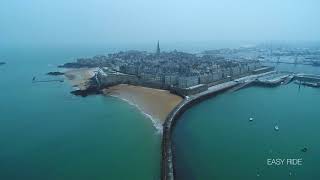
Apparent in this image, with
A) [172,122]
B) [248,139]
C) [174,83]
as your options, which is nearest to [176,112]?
[172,122]

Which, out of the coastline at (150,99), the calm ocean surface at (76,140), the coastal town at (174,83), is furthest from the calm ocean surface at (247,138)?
the calm ocean surface at (76,140)

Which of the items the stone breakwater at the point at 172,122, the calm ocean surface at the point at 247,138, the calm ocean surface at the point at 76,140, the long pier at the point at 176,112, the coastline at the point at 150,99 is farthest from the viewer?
the coastline at the point at 150,99

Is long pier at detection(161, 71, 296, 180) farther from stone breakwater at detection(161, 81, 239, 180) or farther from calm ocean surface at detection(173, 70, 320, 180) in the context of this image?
calm ocean surface at detection(173, 70, 320, 180)

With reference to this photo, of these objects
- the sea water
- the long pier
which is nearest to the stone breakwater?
the long pier

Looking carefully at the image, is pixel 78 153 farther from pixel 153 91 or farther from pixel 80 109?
pixel 153 91

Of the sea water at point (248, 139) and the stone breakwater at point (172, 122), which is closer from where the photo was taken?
the stone breakwater at point (172, 122)

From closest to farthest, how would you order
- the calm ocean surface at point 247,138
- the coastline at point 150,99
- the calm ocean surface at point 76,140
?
the calm ocean surface at point 247,138, the calm ocean surface at point 76,140, the coastline at point 150,99

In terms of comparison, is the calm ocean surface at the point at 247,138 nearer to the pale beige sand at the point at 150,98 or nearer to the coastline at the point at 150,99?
the coastline at the point at 150,99
